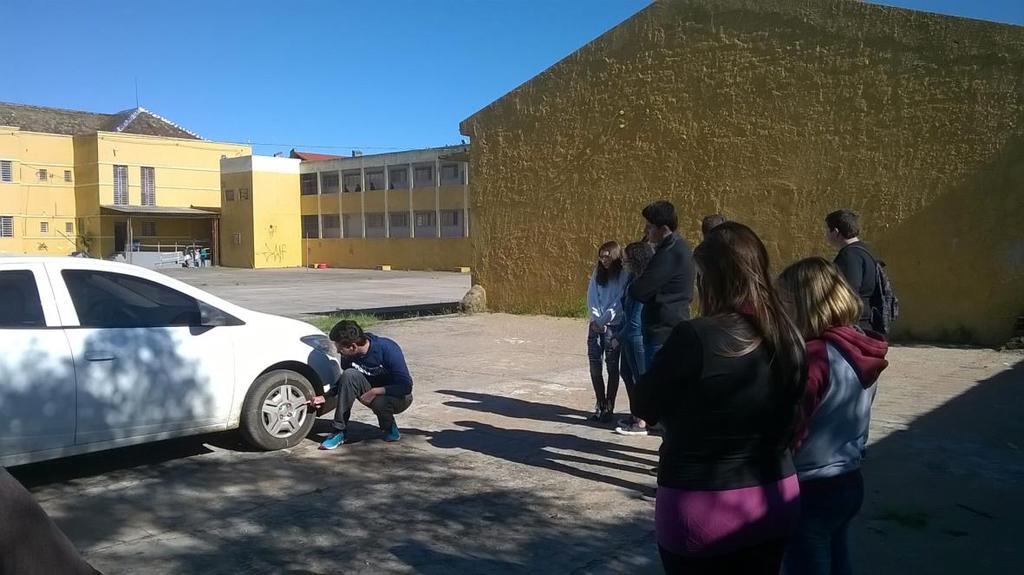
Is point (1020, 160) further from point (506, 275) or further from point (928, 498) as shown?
point (506, 275)

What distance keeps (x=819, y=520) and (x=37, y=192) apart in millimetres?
55591

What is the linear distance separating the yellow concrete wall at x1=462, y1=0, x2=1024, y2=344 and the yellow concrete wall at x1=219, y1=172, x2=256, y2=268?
36024 millimetres

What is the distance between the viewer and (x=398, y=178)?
47062 mm

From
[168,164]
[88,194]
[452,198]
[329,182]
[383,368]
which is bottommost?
[383,368]

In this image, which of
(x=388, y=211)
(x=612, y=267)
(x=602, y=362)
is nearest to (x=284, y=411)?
(x=602, y=362)

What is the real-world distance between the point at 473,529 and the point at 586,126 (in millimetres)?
12016

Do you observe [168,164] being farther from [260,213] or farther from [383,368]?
[383,368]

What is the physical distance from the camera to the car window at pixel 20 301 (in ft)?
16.9

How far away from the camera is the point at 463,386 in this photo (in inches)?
365

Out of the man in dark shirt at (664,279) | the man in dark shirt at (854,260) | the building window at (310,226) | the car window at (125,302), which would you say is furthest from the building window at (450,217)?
the man in dark shirt at (854,260)

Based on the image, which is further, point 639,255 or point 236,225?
point 236,225

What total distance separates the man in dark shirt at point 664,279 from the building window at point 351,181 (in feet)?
146

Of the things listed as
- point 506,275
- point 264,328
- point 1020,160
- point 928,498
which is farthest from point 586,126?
point 928,498

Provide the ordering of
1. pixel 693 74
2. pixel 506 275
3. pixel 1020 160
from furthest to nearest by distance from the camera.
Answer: pixel 506 275 → pixel 693 74 → pixel 1020 160
